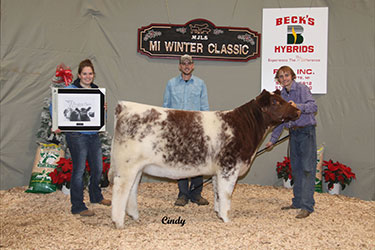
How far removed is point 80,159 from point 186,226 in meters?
1.60

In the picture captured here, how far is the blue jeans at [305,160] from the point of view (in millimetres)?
4590

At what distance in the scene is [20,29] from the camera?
619 centimetres

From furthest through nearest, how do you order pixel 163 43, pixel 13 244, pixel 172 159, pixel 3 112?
pixel 163 43 → pixel 3 112 → pixel 172 159 → pixel 13 244

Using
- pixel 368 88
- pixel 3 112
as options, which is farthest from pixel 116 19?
pixel 368 88

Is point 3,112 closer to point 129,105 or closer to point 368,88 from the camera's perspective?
point 129,105

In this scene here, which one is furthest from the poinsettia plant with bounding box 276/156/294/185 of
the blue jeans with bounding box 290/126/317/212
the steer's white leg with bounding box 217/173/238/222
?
the steer's white leg with bounding box 217/173/238/222

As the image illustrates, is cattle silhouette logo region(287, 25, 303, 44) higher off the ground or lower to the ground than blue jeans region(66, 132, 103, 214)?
higher

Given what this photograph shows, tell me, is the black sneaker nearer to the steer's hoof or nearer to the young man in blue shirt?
the young man in blue shirt

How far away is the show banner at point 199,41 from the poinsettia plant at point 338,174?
2567mm

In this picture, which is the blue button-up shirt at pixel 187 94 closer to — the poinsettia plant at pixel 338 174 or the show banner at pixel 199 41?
the show banner at pixel 199 41

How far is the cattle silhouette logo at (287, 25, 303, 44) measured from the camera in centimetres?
656

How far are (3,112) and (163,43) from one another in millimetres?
3229

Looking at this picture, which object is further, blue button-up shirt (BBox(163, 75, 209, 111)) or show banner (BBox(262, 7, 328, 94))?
show banner (BBox(262, 7, 328, 94))

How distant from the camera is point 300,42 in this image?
6559 millimetres
